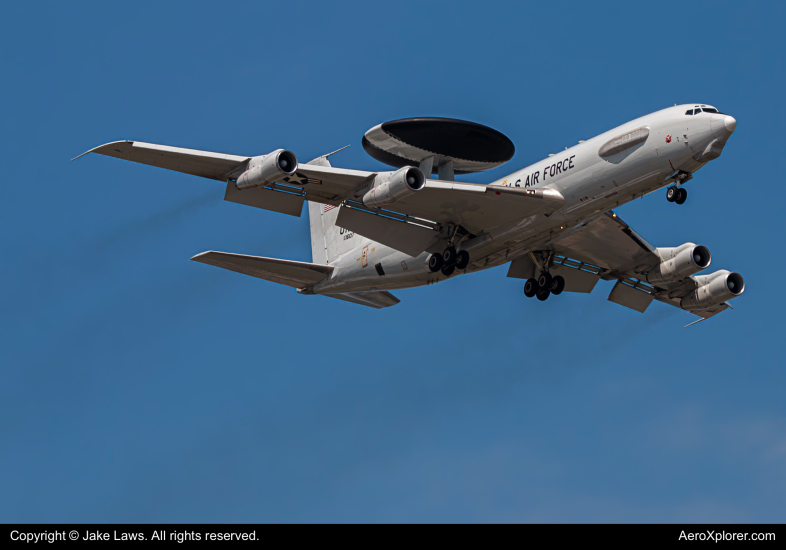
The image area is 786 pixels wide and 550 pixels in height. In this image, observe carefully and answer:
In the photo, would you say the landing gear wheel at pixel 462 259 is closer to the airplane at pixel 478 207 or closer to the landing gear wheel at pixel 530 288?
the airplane at pixel 478 207

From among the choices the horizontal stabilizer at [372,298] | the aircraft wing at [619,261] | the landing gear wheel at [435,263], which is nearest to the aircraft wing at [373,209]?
the landing gear wheel at [435,263]

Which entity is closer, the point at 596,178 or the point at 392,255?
the point at 596,178

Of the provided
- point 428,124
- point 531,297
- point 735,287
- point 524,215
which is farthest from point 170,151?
point 735,287

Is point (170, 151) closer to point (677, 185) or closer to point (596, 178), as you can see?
point (596, 178)

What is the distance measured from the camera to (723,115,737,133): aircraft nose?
128 ft

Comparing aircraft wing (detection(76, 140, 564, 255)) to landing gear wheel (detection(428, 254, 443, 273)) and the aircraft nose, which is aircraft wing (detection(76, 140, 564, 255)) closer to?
landing gear wheel (detection(428, 254, 443, 273))

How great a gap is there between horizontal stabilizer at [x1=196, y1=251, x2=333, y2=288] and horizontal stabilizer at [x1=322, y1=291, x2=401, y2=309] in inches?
73.5

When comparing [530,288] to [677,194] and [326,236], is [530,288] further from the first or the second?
[326,236]

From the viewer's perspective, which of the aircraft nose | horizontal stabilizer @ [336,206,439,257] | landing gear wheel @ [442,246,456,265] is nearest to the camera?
the aircraft nose

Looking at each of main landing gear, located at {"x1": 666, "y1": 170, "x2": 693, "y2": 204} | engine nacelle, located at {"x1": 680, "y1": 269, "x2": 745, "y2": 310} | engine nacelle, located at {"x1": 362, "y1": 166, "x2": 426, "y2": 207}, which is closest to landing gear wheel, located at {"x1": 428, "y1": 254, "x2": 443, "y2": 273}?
engine nacelle, located at {"x1": 362, "y1": 166, "x2": 426, "y2": 207}

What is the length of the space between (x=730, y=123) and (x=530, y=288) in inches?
510

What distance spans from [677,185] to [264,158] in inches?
625
